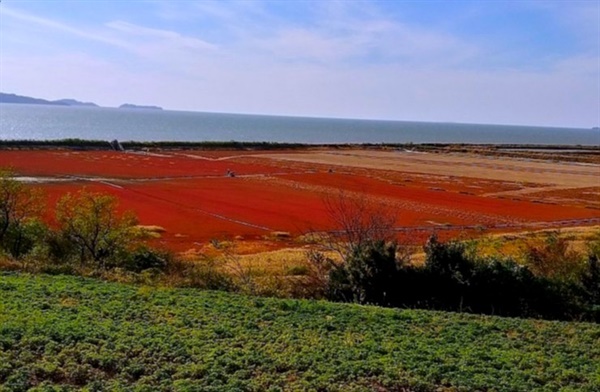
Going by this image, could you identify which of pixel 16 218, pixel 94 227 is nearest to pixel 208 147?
pixel 16 218

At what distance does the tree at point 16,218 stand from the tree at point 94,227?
5.10ft

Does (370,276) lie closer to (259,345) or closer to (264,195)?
(259,345)

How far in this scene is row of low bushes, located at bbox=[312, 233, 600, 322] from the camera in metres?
18.4

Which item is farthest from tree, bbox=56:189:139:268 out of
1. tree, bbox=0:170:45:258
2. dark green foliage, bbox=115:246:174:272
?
tree, bbox=0:170:45:258

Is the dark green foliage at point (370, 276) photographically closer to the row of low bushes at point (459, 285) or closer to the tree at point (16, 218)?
the row of low bushes at point (459, 285)

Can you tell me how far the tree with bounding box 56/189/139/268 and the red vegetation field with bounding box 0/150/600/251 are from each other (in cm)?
806

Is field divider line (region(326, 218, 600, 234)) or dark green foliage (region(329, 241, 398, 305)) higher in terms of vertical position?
dark green foliage (region(329, 241, 398, 305))

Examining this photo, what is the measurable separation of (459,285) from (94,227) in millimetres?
13759

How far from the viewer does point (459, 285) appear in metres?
18.9

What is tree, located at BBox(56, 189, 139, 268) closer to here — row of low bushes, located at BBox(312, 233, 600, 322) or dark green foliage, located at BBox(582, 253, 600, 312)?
row of low bushes, located at BBox(312, 233, 600, 322)

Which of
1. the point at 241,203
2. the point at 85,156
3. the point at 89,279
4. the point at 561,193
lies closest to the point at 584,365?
the point at 89,279

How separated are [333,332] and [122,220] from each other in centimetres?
1335

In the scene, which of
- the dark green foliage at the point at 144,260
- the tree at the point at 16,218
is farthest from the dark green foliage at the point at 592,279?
the tree at the point at 16,218

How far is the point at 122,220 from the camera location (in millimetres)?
23969
